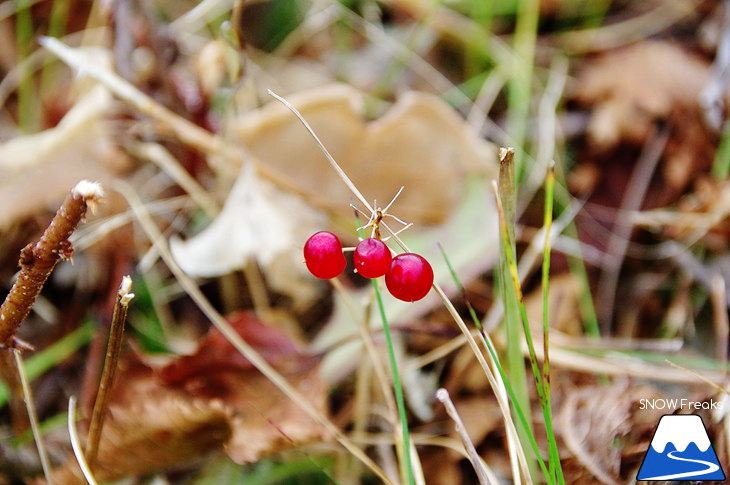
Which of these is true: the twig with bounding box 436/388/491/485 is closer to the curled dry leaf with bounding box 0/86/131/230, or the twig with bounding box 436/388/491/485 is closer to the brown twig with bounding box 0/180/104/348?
the brown twig with bounding box 0/180/104/348

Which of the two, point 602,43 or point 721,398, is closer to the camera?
point 721,398

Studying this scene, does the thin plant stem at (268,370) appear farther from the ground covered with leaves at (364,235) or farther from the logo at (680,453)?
the logo at (680,453)

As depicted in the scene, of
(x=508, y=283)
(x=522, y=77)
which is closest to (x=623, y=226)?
(x=522, y=77)

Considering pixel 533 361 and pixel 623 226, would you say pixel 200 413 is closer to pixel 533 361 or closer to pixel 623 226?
pixel 533 361

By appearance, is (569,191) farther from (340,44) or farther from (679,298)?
(340,44)

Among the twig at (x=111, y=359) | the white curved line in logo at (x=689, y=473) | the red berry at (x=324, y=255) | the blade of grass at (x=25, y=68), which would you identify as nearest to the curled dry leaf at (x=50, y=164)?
the blade of grass at (x=25, y=68)

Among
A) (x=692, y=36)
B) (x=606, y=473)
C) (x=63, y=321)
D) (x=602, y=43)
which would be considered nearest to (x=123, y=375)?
(x=63, y=321)

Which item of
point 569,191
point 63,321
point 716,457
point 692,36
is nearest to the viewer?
point 716,457
